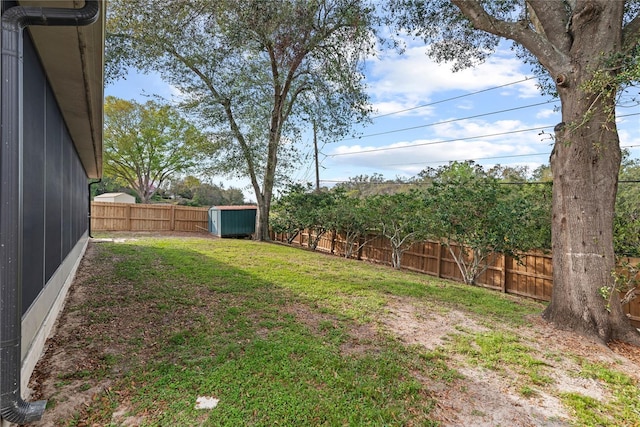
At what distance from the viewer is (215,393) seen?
233cm

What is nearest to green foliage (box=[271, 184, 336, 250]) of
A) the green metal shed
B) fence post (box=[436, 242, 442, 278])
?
the green metal shed

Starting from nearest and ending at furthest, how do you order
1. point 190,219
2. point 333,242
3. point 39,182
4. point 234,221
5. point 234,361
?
point 234,361 → point 39,182 → point 333,242 → point 234,221 → point 190,219

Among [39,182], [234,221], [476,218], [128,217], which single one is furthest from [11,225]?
[128,217]

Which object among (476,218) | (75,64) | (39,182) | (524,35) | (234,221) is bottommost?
(234,221)

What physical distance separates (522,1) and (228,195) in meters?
34.9

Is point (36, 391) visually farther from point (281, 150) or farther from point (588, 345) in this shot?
point (281, 150)

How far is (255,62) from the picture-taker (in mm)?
12562

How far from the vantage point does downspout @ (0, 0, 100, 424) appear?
1.66m

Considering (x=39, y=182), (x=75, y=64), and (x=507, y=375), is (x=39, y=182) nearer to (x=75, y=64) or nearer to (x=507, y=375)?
(x=75, y=64)

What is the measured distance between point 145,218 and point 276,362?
16777 millimetres

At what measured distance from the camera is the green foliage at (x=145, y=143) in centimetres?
2084

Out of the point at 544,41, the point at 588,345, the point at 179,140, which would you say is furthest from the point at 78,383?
the point at 179,140

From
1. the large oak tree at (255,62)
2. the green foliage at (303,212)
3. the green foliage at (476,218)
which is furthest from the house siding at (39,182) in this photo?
the green foliage at (303,212)

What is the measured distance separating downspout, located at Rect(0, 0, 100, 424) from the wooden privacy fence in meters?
16.9
